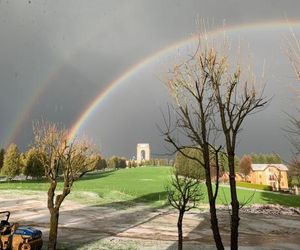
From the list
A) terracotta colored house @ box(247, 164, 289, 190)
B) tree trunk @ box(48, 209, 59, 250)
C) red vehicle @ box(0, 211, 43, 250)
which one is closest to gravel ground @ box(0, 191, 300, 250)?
tree trunk @ box(48, 209, 59, 250)

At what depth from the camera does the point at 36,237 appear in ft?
45.8

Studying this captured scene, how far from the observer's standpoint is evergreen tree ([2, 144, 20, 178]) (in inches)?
3285

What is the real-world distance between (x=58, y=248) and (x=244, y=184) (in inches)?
3137

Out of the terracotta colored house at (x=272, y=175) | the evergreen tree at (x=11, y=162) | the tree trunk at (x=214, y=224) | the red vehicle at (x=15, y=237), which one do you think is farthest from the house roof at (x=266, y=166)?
the tree trunk at (x=214, y=224)

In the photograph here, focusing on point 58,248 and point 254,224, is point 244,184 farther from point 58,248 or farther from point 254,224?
point 58,248

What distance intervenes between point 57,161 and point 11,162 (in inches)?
2798

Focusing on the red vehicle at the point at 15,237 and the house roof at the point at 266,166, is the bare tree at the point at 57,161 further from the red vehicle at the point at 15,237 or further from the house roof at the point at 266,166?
the house roof at the point at 266,166

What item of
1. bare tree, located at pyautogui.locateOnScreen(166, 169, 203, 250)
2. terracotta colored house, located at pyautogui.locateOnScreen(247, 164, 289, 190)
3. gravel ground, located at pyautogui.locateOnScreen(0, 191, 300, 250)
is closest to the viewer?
bare tree, located at pyautogui.locateOnScreen(166, 169, 203, 250)

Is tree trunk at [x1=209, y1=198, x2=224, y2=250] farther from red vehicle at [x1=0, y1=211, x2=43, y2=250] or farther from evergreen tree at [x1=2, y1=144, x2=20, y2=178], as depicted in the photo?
evergreen tree at [x1=2, y1=144, x2=20, y2=178]

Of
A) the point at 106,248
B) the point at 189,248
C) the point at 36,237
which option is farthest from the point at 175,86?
the point at 189,248

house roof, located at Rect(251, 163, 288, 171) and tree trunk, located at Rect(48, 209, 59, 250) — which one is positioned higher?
house roof, located at Rect(251, 163, 288, 171)

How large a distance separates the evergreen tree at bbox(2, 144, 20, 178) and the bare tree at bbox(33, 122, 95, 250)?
6297cm

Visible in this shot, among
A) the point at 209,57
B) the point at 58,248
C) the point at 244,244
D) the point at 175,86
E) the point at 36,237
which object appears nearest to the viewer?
the point at 209,57

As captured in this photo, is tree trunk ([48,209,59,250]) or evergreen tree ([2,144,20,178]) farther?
evergreen tree ([2,144,20,178])
